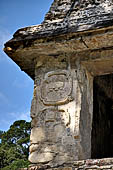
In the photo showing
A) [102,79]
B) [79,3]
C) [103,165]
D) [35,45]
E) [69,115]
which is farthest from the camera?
[102,79]

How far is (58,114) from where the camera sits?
4195mm

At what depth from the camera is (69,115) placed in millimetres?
4133

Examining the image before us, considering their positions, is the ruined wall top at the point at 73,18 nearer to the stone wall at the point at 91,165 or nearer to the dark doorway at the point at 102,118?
the dark doorway at the point at 102,118

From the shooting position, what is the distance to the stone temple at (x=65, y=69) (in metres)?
4.00

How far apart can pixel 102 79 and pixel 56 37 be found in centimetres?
Result: 182

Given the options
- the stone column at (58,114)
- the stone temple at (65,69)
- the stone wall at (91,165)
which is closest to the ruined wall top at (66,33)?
the stone temple at (65,69)

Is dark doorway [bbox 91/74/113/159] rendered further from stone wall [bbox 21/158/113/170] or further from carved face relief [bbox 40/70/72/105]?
stone wall [bbox 21/158/113/170]

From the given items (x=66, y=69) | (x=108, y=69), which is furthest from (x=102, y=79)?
(x=66, y=69)

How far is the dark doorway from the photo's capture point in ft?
18.8

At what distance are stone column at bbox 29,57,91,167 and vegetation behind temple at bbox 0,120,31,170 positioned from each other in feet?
42.8

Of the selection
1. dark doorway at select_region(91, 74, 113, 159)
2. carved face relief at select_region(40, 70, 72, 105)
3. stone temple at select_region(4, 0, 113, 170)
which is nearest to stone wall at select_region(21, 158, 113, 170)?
stone temple at select_region(4, 0, 113, 170)

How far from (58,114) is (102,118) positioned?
6.85 ft

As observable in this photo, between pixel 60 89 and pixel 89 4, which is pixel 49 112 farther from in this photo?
pixel 89 4

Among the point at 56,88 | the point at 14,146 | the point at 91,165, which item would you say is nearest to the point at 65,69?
the point at 56,88
